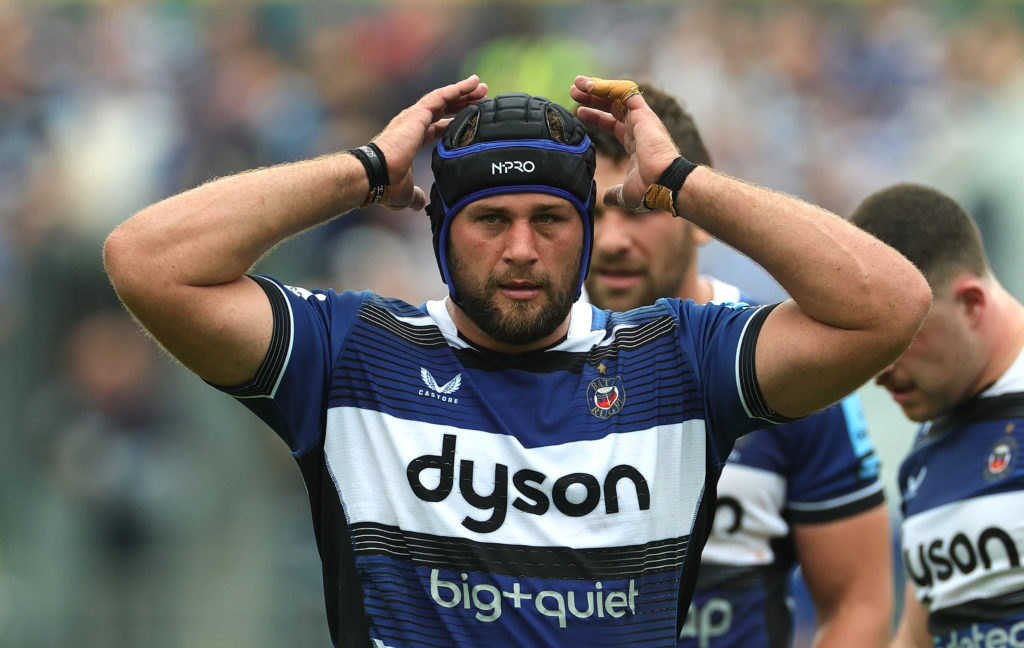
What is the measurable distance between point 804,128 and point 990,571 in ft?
19.0

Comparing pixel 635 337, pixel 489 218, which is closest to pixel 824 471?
pixel 635 337

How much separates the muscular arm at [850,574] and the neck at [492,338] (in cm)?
144

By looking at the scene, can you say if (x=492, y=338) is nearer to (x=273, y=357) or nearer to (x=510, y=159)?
(x=510, y=159)

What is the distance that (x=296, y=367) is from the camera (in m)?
3.46

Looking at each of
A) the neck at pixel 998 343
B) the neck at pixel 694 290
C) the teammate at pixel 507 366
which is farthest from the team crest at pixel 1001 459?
the teammate at pixel 507 366

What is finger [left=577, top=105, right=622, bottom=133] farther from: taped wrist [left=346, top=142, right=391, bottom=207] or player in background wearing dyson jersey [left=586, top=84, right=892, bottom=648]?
player in background wearing dyson jersey [left=586, top=84, right=892, bottom=648]

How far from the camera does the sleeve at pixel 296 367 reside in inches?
135

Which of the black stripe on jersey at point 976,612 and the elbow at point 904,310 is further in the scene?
the black stripe on jersey at point 976,612

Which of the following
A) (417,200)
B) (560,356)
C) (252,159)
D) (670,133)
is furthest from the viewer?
(252,159)

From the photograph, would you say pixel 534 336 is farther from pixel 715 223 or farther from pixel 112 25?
pixel 112 25

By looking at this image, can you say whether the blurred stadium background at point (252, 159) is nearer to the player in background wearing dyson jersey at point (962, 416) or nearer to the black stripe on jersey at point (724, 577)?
the player in background wearing dyson jersey at point (962, 416)

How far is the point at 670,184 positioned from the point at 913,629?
2320mm

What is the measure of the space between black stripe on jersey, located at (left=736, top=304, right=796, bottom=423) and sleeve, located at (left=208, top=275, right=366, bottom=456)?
1074 millimetres

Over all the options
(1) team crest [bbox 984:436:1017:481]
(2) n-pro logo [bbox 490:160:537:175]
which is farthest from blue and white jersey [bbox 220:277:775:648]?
(1) team crest [bbox 984:436:1017:481]
